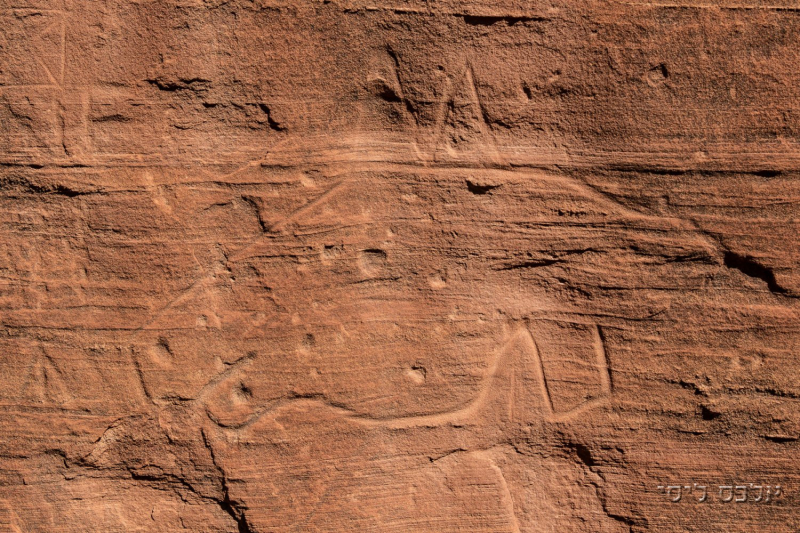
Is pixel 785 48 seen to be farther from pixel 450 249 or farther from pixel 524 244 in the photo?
pixel 450 249

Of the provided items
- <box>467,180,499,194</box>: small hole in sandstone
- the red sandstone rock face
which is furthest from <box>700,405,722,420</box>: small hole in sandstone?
<box>467,180,499,194</box>: small hole in sandstone

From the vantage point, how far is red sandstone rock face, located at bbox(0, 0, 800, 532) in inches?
100

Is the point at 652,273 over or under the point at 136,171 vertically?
under

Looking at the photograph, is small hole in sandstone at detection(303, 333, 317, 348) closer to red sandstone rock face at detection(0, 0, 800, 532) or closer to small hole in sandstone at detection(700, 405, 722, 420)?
red sandstone rock face at detection(0, 0, 800, 532)

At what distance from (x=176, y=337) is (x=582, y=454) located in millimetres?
1866

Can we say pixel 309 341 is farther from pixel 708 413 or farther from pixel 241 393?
pixel 708 413

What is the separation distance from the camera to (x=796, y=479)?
8.48ft

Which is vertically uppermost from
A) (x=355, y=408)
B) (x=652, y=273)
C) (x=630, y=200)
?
(x=630, y=200)

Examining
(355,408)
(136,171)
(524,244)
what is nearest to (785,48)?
(524,244)

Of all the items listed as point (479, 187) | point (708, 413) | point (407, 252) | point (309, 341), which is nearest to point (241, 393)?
point (309, 341)

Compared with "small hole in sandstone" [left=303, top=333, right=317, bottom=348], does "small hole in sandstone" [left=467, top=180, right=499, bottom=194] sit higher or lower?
higher

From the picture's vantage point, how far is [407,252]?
2564 mm

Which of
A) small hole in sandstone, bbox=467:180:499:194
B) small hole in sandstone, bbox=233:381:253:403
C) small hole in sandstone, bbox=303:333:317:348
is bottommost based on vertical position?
small hole in sandstone, bbox=233:381:253:403

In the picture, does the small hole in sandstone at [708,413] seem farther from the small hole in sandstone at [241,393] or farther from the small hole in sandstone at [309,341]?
the small hole in sandstone at [241,393]
